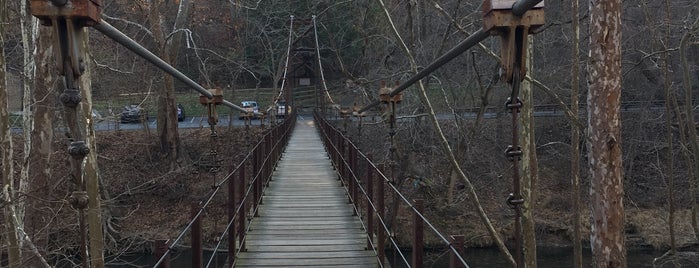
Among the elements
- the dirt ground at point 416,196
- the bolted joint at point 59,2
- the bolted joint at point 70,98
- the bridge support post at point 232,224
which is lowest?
the dirt ground at point 416,196

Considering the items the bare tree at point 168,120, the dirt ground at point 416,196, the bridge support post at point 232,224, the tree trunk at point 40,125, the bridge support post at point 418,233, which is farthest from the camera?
the bare tree at point 168,120

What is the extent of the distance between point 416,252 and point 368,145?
15.2 m

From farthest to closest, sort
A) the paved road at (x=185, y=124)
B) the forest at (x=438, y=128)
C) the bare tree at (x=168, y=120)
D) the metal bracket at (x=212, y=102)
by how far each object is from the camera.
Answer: the paved road at (x=185, y=124) < the bare tree at (x=168, y=120) < the forest at (x=438, y=128) < the metal bracket at (x=212, y=102)

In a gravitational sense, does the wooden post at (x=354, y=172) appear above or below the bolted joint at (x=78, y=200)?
below

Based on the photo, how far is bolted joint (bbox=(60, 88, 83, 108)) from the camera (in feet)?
7.04

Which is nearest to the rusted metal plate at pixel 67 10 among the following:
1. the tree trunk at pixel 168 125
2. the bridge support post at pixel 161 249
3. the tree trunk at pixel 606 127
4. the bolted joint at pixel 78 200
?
the bolted joint at pixel 78 200

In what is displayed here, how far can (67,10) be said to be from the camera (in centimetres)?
224

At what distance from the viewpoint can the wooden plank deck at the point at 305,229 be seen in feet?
16.5

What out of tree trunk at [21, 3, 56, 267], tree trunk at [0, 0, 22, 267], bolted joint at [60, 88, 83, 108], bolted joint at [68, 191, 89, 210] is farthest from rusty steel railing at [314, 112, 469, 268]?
tree trunk at [21, 3, 56, 267]

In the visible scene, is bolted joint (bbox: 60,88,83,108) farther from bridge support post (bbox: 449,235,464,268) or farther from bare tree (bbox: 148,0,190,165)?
bare tree (bbox: 148,0,190,165)

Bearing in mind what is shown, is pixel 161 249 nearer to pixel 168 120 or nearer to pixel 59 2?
pixel 59 2

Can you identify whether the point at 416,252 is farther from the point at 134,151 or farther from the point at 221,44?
the point at 221,44

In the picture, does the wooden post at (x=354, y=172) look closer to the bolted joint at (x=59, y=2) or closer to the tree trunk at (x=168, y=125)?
the bolted joint at (x=59, y=2)

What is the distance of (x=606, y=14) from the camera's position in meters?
6.35
